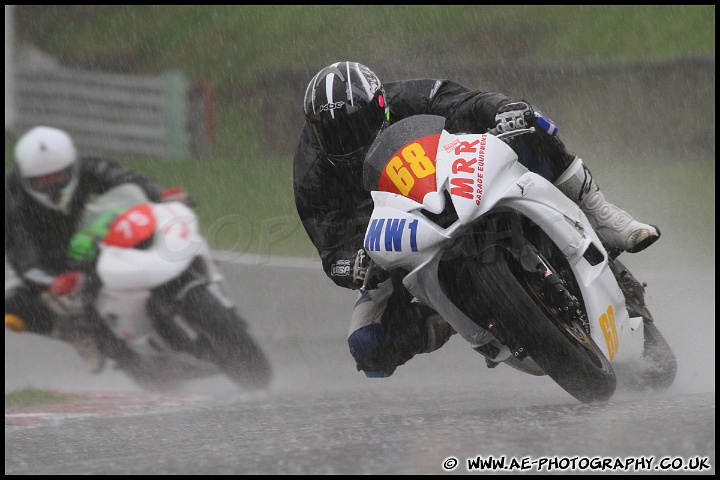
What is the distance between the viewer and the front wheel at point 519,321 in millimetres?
3857

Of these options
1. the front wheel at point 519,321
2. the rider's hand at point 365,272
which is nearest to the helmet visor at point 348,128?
the rider's hand at point 365,272

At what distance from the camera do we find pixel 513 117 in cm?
427

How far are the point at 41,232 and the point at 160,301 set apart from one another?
107 cm

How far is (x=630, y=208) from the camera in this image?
9445mm

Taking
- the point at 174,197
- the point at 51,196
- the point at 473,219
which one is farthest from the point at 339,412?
the point at 51,196

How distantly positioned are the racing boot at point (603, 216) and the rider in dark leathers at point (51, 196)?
3.13 meters

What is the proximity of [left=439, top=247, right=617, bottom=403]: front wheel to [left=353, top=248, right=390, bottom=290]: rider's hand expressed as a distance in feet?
1.09

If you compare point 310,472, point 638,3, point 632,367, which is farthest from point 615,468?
point 638,3

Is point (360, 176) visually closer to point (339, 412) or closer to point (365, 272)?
point (365, 272)

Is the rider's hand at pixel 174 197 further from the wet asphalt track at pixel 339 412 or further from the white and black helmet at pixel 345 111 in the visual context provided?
the white and black helmet at pixel 345 111

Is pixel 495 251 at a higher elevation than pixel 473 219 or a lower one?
lower

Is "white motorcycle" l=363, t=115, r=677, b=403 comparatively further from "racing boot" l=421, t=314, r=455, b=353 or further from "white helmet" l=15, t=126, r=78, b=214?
"white helmet" l=15, t=126, r=78, b=214

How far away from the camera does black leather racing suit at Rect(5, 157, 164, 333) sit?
688 centimetres

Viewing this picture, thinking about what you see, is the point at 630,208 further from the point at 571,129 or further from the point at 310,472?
the point at 310,472
